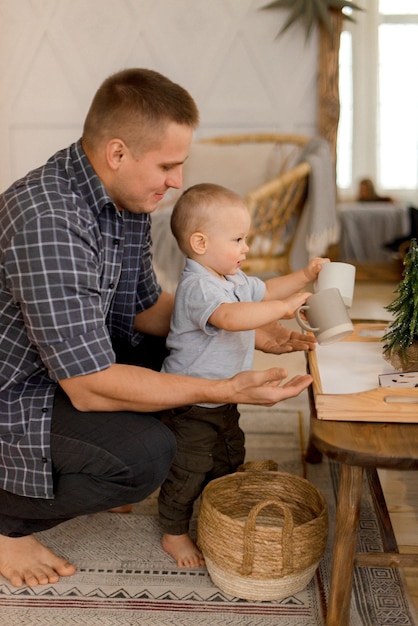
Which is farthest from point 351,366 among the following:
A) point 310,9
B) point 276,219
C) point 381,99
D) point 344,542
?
point 381,99

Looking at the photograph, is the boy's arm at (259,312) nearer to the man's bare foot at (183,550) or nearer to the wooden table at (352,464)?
the wooden table at (352,464)

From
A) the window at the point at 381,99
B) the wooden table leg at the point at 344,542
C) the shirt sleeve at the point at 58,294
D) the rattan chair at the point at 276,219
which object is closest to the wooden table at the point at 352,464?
the wooden table leg at the point at 344,542

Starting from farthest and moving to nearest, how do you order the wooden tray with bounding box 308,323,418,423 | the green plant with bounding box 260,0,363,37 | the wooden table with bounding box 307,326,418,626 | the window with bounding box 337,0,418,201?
1. the window with bounding box 337,0,418,201
2. the green plant with bounding box 260,0,363,37
3. the wooden tray with bounding box 308,323,418,423
4. the wooden table with bounding box 307,326,418,626

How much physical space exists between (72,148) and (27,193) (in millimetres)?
198

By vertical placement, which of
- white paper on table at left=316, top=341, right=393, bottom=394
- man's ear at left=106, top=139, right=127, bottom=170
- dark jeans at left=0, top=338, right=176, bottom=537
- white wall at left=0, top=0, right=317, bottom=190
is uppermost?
white wall at left=0, top=0, right=317, bottom=190

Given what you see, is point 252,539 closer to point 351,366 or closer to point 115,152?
point 351,366

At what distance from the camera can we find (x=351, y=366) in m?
1.76

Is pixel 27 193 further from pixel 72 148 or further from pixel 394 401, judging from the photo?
pixel 394 401

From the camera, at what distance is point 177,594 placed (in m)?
1.71

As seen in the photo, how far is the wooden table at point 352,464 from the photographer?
134 cm

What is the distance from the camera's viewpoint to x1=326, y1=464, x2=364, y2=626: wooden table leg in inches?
56.2

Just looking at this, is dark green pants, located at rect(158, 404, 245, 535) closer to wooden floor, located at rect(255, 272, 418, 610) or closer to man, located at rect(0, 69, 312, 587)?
man, located at rect(0, 69, 312, 587)

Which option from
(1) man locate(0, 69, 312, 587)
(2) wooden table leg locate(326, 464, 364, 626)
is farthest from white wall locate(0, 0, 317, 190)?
(2) wooden table leg locate(326, 464, 364, 626)

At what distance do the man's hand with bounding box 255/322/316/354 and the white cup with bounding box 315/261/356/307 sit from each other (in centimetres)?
22
